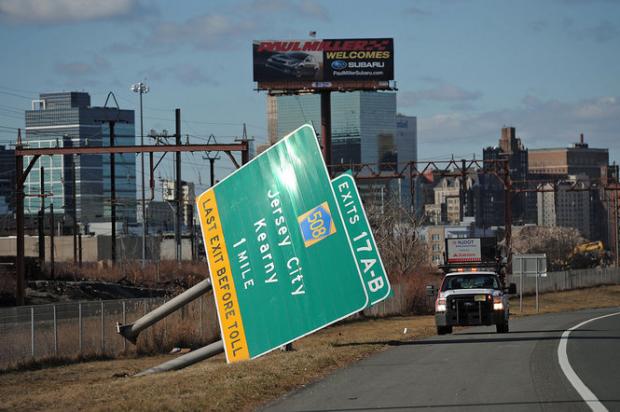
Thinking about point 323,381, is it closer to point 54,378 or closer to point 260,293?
point 260,293

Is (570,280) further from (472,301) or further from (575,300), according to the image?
(472,301)

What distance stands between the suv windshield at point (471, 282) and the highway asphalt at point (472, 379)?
4378 millimetres

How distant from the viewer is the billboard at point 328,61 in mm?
103812

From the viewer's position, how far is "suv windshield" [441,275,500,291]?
112 ft

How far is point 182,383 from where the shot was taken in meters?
20.0

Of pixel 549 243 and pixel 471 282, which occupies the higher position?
pixel 471 282

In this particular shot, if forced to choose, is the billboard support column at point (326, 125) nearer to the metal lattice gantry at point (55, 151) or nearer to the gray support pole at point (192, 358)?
the metal lattice gantry at point (55, 151)

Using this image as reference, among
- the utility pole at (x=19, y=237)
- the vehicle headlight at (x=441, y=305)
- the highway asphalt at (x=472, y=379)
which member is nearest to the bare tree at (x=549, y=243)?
the utility pole at (x=19, y=237)

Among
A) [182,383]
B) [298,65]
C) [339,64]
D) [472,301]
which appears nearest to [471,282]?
[472,301]

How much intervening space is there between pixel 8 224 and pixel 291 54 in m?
69.2

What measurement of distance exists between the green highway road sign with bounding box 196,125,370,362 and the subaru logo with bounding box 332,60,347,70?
79625mm

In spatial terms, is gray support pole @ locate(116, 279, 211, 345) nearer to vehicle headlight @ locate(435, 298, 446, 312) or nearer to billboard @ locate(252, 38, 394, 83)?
vehicle headlight @ locate(435, 298, 446, 312)

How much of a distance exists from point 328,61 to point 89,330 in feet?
232

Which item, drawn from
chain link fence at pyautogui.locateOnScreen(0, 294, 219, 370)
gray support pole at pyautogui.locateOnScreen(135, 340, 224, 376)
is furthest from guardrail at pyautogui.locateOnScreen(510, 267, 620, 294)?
gray support pole at pyautogui.locateOnScreen(135, 340, 224, 376)
